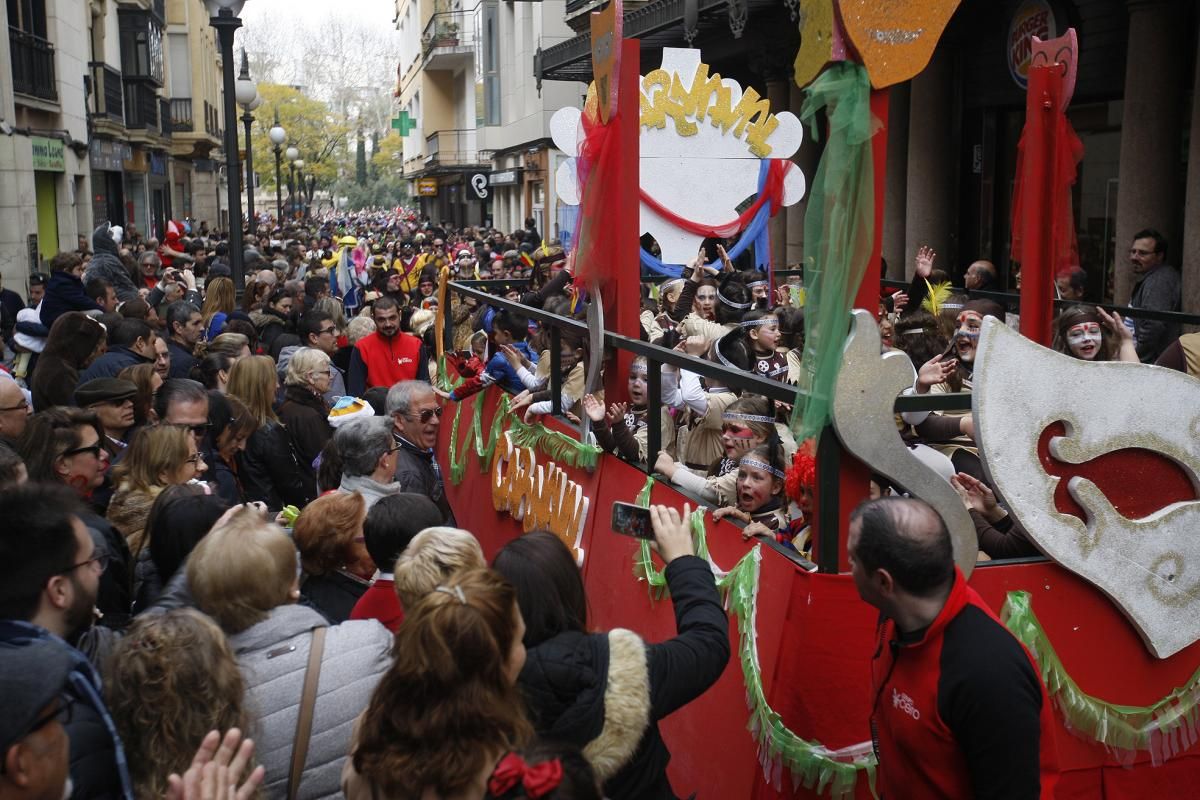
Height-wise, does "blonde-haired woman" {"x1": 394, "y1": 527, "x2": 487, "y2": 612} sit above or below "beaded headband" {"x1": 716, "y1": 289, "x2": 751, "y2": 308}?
below

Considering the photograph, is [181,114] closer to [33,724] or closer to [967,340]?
[967,340]

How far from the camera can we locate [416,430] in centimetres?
653

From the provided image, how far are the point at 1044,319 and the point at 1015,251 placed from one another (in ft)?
10.6

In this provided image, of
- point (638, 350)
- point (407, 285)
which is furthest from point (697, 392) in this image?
point (407, 285)

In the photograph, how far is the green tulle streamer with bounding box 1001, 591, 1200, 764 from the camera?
3.85 metres

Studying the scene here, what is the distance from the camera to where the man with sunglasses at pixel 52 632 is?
221 centimetres

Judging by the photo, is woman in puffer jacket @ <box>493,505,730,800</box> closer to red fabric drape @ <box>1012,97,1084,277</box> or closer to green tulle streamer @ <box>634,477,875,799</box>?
green tulle streamer @ <box>634,477,875,799</box>

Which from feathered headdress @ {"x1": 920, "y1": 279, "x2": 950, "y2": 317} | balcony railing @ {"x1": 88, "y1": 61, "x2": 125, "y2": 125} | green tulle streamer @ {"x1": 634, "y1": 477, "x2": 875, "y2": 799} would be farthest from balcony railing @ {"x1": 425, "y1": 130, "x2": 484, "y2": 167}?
green tulle streamer @ {"x1": 634, "y1": 477, "x2": 875, "y2": 799}

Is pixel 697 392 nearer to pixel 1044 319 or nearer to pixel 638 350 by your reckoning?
pixel 638 350

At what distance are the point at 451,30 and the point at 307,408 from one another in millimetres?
49443

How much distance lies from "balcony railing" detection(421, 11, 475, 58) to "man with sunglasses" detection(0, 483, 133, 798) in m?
52.9

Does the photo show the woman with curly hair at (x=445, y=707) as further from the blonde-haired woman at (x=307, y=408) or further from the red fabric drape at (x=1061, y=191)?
the blonde-haired woman at (x=307, y=408)

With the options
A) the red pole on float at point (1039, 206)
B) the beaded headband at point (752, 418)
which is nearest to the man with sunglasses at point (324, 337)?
the beaded headband at point (752, 418)

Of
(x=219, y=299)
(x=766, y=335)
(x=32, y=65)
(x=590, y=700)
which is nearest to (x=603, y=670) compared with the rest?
(x=590, y=700)
